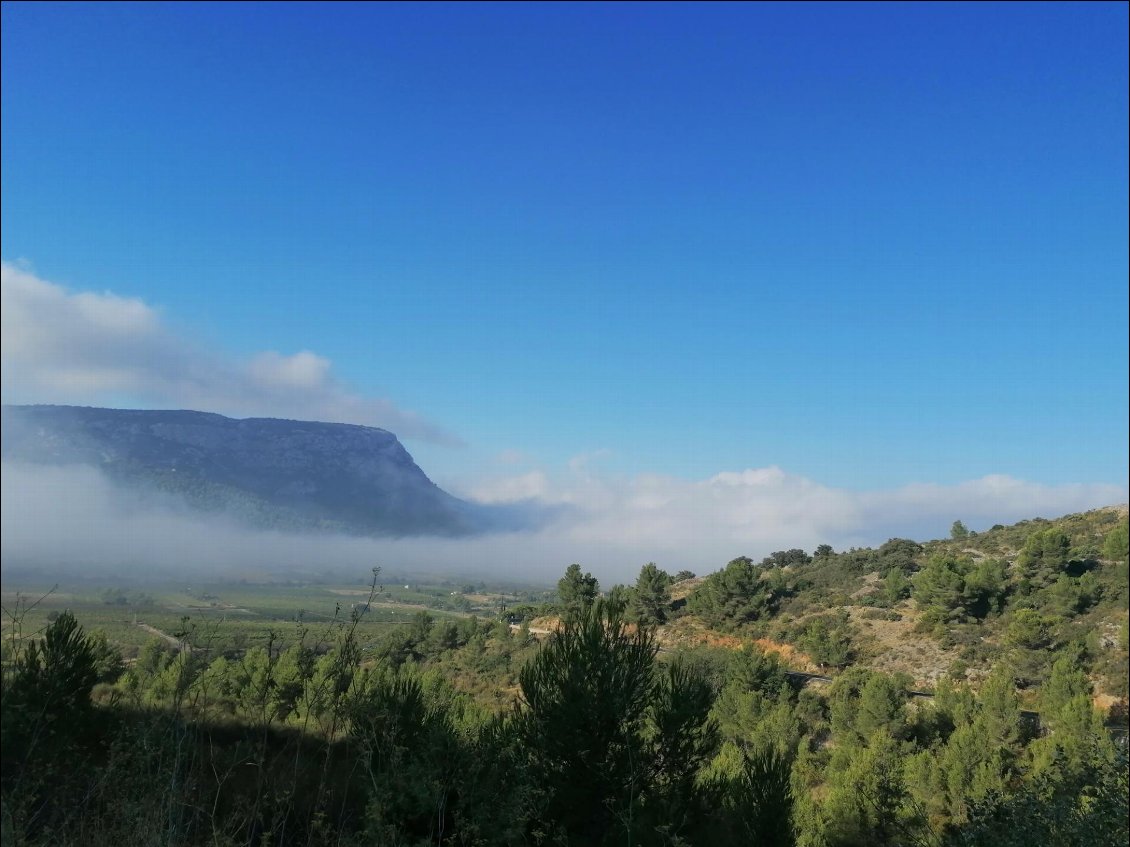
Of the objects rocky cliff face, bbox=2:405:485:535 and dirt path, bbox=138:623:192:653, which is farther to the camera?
rocky cliff face, bbox=2:405:485:535

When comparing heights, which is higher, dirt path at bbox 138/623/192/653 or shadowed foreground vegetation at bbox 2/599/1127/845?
dirt path at bbox 138/623/192/653

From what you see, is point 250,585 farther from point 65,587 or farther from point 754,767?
point 754,767

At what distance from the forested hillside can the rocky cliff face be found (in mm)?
2784

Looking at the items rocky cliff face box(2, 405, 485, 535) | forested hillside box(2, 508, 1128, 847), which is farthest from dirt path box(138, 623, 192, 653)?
rocky cliff face box(2, 405, 485, 535)

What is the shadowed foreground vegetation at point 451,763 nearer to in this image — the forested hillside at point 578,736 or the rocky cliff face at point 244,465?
the forested hillside at point 578,736

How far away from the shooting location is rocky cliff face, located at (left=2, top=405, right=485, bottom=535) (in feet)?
31.4

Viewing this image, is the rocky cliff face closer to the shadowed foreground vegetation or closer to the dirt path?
the dirt path

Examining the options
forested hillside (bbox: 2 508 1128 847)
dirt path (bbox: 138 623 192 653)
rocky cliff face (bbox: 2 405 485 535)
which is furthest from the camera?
rocky cliff face (bbox: 2 405 485 535)

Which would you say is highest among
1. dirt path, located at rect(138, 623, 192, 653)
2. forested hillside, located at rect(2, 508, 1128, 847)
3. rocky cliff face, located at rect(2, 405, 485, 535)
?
rocky cliff face, located at rect(2, 405, 485, 535)

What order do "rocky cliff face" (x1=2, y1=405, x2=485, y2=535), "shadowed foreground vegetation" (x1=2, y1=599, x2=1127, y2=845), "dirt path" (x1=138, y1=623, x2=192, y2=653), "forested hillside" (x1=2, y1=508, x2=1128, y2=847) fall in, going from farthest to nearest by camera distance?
1. "rocky cliff face" (x1=2, y1=405, x2=485, y2=535)
2. "dirt path" (x1=138, y1=623, x2=192, y2=653)
3. "forested hillside" (x1=2, y1=508, x2=1128, y2=847)
4. "shadowed foreground vegetation" (x1=2, y1=599, x2=1127, y2=845)

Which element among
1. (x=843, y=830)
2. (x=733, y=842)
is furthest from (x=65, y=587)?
(x=843, y=830)

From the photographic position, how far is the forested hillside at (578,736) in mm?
4070

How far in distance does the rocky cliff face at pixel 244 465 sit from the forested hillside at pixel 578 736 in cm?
278

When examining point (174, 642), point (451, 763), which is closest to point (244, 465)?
point (174, 642)
